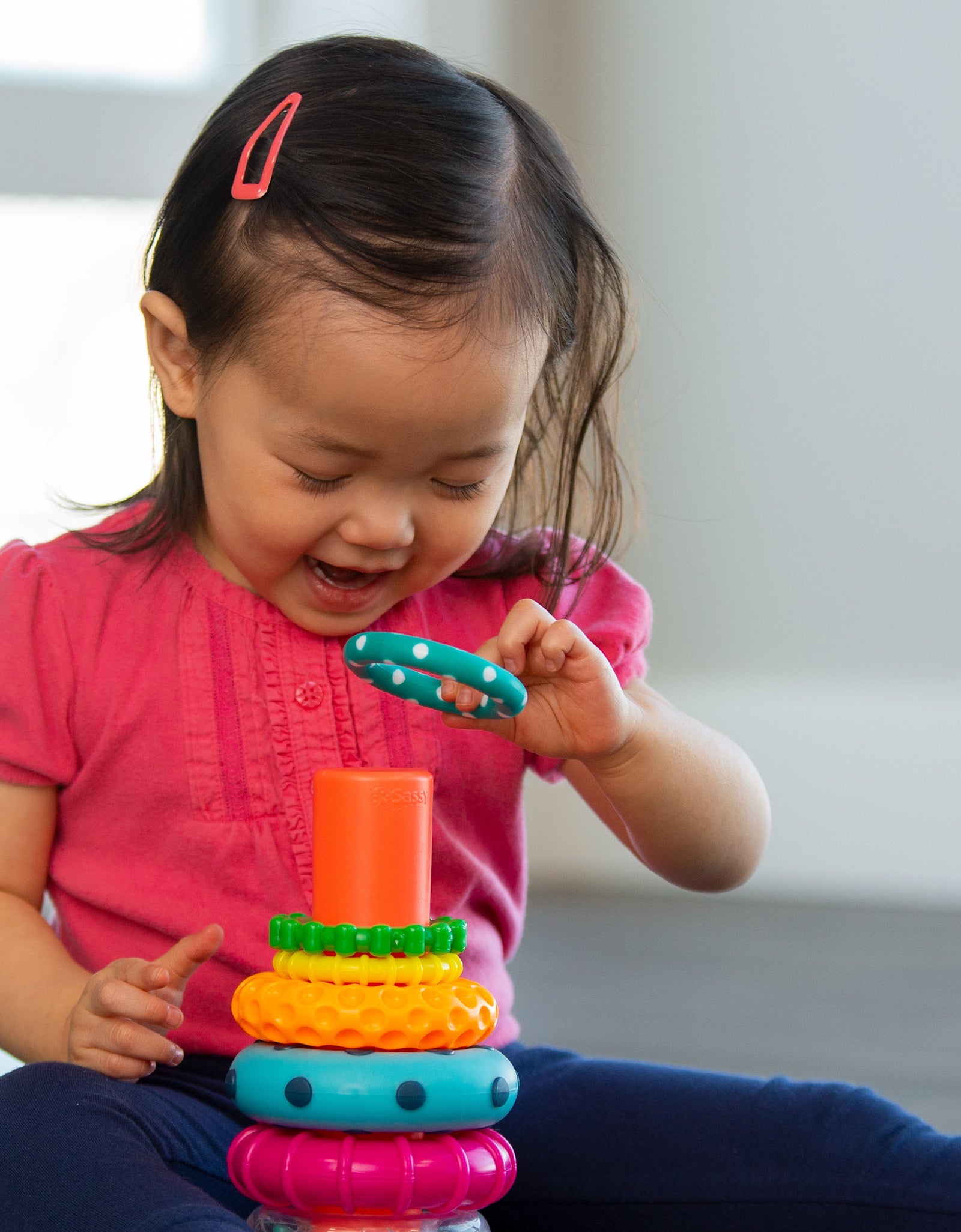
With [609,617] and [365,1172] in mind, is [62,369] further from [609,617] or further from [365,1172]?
[365,1172]

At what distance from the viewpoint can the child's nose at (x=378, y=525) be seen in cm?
74

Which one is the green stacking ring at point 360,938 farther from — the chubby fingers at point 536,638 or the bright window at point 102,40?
the bright window at point 102,40

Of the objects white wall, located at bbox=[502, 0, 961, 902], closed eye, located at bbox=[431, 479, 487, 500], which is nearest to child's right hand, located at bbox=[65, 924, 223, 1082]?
closed eye, located at bbox=[431, 479, 487, 500]

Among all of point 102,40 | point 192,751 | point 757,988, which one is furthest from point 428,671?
point 102,40

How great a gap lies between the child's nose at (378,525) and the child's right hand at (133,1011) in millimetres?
206

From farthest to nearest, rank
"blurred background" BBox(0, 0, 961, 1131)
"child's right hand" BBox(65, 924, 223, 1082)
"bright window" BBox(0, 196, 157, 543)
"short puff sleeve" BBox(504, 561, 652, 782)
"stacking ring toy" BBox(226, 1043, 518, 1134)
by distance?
"blurred background" BBox(0, 0, 961, 1131) → "bright window" BBox(0, 196, 157, 543) → "short puff sleeve" BBox(504, 561, 652, 782) → "child's right hand" BBox(65, 924, 223, 1082) → "stacking ring toy" BBox(226, 1043, 518, 1134)

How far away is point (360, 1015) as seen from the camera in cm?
58

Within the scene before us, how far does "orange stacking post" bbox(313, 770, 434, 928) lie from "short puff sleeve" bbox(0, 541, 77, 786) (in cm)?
31

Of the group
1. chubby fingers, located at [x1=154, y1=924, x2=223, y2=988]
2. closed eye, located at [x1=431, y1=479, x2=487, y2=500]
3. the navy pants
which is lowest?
the navy pants

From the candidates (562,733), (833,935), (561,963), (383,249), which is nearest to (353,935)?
(562,733)

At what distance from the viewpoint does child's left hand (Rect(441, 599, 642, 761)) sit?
2.38ft

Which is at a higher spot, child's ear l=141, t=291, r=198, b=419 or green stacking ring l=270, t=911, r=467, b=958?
child's ear l=141, t=291, r=198, b=419

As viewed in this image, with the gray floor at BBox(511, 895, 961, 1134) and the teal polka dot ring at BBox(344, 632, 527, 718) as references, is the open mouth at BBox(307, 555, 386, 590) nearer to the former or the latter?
the teal polka dot ring at BBox(344, 632, 527, 718)

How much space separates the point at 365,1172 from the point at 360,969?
0.08 meters
